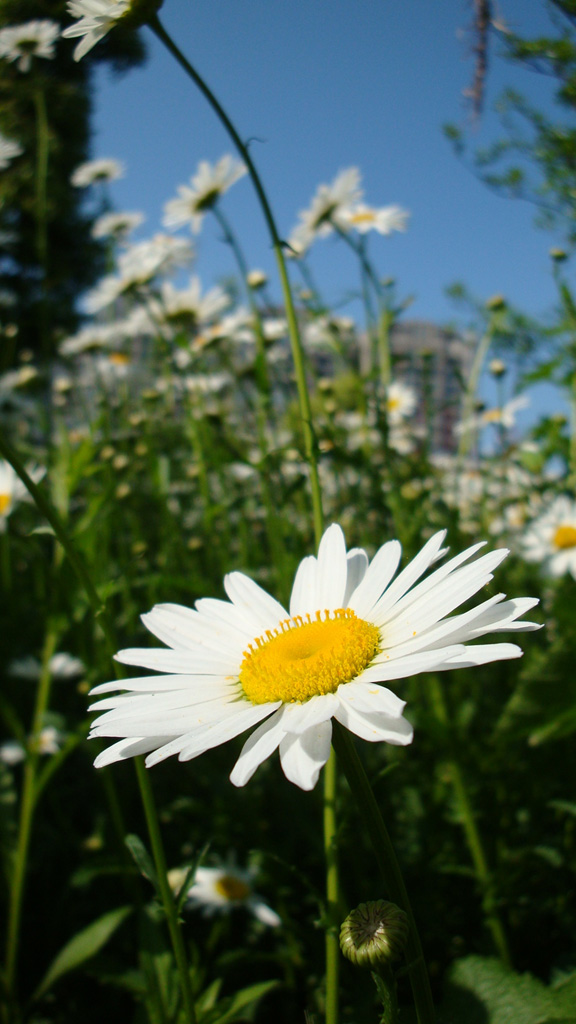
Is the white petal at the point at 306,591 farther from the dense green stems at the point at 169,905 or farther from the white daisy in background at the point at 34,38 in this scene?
the white daisy in background at the point at 34,38

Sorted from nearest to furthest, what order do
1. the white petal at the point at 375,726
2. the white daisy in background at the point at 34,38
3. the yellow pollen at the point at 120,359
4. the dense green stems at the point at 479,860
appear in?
the white petal at the point at 375,726, the dense green stems at the point at 479,860, the white daisy in background at the point at 34,38, the yellow pollen at the point at 120,359

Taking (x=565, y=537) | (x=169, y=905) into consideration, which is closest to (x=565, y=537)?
(x=565, y=537)

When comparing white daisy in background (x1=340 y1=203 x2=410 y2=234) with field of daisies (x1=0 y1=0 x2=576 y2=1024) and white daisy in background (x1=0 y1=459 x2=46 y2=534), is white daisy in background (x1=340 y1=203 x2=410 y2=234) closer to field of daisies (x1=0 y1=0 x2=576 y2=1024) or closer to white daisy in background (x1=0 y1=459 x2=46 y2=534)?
field of daisies (x1=0 y1=0 x2=576 y2=1024)

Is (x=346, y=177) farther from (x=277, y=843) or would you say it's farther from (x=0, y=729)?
(x=0, y=729)

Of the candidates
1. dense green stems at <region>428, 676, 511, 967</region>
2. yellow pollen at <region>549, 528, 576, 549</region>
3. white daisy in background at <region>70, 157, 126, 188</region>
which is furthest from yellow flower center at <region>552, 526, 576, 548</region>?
white daisy in background at <region>70, 157, 126, 188</region>

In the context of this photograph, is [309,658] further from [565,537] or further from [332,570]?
[565,537]

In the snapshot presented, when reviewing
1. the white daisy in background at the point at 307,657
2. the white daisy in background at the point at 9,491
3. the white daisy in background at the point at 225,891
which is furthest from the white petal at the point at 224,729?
the white daisy in background at the point at 9,491

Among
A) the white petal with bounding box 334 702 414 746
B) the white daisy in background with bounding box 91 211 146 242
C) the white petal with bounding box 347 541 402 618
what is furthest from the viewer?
the white daisy in background with bounding box 91 211 146 242
